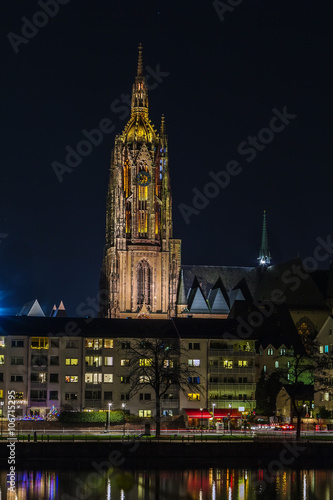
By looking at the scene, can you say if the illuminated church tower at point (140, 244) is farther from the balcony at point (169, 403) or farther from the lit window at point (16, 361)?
the lit window at point (16, 361)

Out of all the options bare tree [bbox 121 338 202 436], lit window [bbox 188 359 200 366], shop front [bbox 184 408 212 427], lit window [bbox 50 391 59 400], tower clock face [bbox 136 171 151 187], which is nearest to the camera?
bare tree [bbox 121 338 202 436]

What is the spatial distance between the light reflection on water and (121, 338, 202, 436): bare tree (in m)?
25.1

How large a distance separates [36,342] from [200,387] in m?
19.7

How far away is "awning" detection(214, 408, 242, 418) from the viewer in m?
126

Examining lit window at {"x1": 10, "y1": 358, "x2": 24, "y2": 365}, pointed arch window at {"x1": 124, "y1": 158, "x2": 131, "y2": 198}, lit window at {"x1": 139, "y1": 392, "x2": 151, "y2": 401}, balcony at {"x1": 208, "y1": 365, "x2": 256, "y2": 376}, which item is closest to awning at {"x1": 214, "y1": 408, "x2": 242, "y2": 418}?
balcony at {"x1": 208, "y1": 365, "x2": 256, "y2": 376}

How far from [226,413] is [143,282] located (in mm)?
64666

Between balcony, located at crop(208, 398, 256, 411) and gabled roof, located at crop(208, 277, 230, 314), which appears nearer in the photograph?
balcony, located at crop(208, 398, 256, 411)

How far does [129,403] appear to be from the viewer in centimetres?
12481

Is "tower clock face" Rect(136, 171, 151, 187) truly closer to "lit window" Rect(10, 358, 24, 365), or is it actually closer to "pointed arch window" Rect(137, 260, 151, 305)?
"pointed arch window" Rect(137, 260, 151, 305)

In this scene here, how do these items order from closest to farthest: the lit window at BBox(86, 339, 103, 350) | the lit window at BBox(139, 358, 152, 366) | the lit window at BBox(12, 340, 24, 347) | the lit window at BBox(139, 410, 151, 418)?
the lit window at BBox(139, 358, 152, 366) < the lit window at BBox(139, 410, 151, 418) < the lit window at BBox(12, 340, 24, 347) < the lit window at BBox(86, 339, 103, 350)

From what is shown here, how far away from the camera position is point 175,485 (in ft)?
285

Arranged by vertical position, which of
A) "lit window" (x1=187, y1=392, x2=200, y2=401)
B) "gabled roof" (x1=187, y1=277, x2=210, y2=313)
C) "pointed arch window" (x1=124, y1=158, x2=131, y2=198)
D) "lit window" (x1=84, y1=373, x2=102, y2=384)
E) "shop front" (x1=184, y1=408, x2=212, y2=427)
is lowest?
"shop front" (x1=184, y1=408, x2=212, y2=427)

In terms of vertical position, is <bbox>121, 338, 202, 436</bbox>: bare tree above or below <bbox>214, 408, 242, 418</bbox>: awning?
above

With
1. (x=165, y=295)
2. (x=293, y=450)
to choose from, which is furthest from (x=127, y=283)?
(x=293, y=450)
